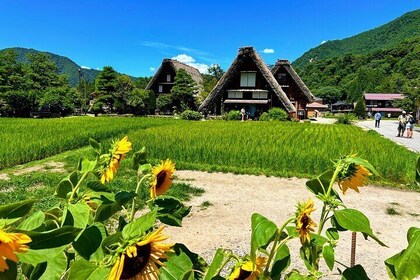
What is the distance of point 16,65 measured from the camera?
35.5 m

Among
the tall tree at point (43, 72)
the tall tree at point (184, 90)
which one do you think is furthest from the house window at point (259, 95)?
the tall tree at point (43, 72)

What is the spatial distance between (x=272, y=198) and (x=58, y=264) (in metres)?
5.57

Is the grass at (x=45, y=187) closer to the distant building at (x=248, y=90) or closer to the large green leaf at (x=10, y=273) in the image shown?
the large green leaf at (x=10, y=273)

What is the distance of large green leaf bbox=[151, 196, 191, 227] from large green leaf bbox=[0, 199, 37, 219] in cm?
35

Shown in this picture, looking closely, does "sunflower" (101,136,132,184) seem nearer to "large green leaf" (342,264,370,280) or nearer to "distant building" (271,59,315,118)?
"large green leaf" (342,264,370,280)

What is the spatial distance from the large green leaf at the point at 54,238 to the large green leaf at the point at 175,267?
0.23 meters

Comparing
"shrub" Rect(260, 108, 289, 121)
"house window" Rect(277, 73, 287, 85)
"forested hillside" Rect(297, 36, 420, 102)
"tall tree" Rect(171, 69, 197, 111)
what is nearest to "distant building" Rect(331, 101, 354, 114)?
"forested hillside" Rect(297, 36, 420, 102)

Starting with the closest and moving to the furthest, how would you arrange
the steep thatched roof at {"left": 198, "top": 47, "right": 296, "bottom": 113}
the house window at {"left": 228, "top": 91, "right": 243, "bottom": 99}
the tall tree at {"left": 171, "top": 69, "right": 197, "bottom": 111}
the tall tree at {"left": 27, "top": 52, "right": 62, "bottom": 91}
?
the steep thatched roof at {"left": 198, "top": 47, "right": 296, "bottom": 113}
the house window at {"left": 228, "top": 91, "right": 243, "bottom": 99}
the tall tree at {"left": 171, "top": 69, "right": 197, "bottom": 111}
the tall tree at {"left": 27, "top": 52, "right": 62, "bottom": 91}

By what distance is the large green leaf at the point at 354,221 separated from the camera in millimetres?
633

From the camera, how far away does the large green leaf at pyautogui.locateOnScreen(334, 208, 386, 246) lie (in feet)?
2.08

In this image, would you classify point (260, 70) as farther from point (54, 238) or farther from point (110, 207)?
point (54, 238)

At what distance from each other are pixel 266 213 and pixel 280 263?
449 cm

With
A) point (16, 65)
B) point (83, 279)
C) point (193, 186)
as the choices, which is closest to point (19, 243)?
point (83, 279)

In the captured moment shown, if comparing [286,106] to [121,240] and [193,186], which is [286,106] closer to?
[193,186]
